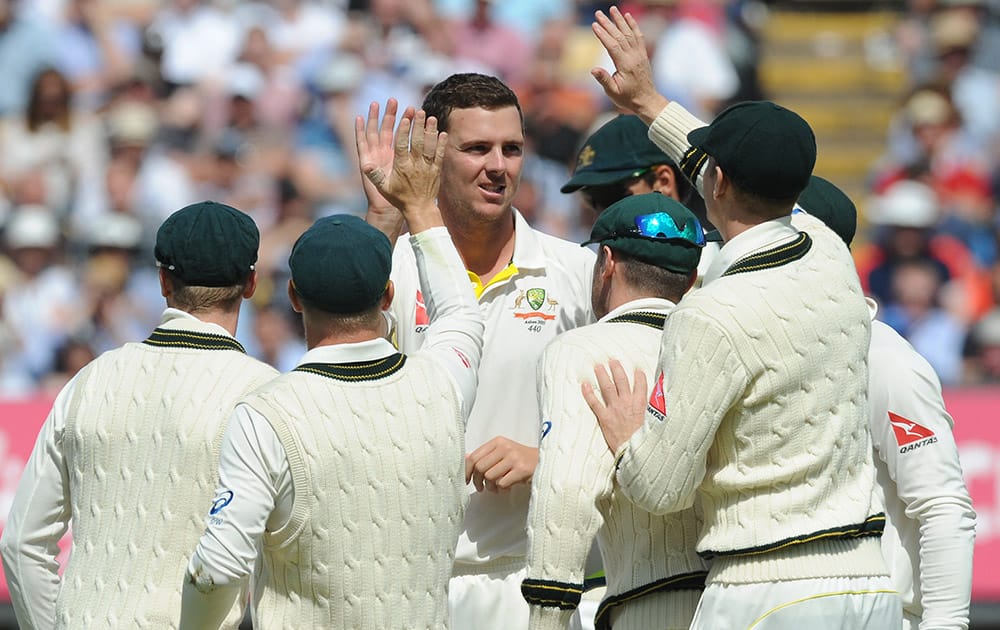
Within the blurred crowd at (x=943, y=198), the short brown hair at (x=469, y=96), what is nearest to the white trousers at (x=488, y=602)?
the short brown hair at (x=469, y=96)

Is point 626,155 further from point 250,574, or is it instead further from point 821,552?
point 250,574

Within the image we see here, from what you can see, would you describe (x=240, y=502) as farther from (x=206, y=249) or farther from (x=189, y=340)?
(x=206, y=249)

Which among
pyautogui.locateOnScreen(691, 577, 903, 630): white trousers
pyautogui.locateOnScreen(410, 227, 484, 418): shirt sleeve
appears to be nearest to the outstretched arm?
pyautogui.locateOnScreen(410, 227, 484, 418): shirt sleeve

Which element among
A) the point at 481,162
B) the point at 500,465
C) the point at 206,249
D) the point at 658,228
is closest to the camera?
the point at 206,249

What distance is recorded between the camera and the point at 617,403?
4203 mm

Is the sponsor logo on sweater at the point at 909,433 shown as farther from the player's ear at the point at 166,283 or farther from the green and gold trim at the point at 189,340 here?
the player's ear at the point at 166,283

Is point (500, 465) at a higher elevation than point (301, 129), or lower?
lower

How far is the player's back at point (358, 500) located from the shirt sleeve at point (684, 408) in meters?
0.51

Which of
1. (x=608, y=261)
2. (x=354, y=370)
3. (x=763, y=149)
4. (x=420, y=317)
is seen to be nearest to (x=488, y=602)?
(x=420, y=317)

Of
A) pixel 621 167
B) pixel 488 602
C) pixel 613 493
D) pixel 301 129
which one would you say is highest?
pixel 301 129

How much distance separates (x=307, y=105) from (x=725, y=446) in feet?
29.3

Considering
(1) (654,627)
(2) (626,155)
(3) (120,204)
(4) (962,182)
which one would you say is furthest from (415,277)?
(4) (962,182)

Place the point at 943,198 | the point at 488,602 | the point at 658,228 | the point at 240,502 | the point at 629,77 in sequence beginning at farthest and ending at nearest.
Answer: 1. the point at 943,198
2. the point at 488,602
3. the point at 629,77
4. the point at 658,228
5. the point at 240,502

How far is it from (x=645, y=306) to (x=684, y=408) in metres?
0.56
